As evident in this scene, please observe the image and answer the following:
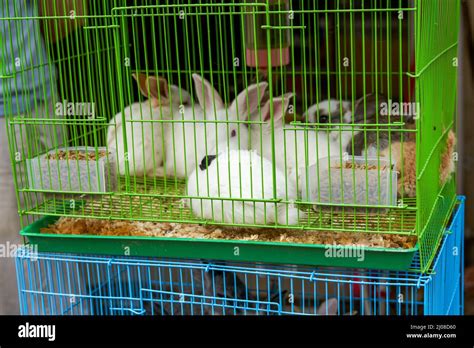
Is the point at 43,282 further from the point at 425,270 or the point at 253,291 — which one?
the point at 425,270

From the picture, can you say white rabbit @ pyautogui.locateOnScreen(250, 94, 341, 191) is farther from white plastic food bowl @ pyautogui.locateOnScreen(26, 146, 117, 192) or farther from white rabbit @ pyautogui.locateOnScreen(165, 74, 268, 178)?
white plastic food bowl @ pyautogui.locateOnScreen(26, 146, 117, 192)

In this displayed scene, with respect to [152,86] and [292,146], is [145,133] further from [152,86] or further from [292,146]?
[292,146]

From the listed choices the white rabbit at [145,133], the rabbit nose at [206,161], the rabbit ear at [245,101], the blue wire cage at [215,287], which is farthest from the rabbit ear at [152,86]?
the blue wire cage at [215,287]

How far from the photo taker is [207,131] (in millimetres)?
2467

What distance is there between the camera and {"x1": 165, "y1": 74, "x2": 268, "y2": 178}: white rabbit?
2.40 metres

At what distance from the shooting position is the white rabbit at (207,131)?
2.40 meters

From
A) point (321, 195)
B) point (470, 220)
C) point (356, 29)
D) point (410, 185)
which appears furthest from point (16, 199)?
point (470, 220)

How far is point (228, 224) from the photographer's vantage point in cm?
213

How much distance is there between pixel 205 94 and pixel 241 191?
453 mm

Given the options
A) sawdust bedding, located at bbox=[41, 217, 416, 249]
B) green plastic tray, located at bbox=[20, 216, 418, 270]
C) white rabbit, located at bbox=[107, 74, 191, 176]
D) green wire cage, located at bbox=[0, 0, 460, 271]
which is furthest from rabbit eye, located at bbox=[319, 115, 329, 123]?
green plastic tray, located at bbox=[20, 216, 418, 270]

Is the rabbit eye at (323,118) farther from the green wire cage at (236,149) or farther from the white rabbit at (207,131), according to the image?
the white rabbit at (207,131)

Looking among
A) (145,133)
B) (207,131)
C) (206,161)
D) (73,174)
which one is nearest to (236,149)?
(207,131)

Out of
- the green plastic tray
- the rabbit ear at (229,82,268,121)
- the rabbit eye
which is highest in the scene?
the rabbit ear at (229,82,268,121)

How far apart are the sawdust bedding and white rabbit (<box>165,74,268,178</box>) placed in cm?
22
